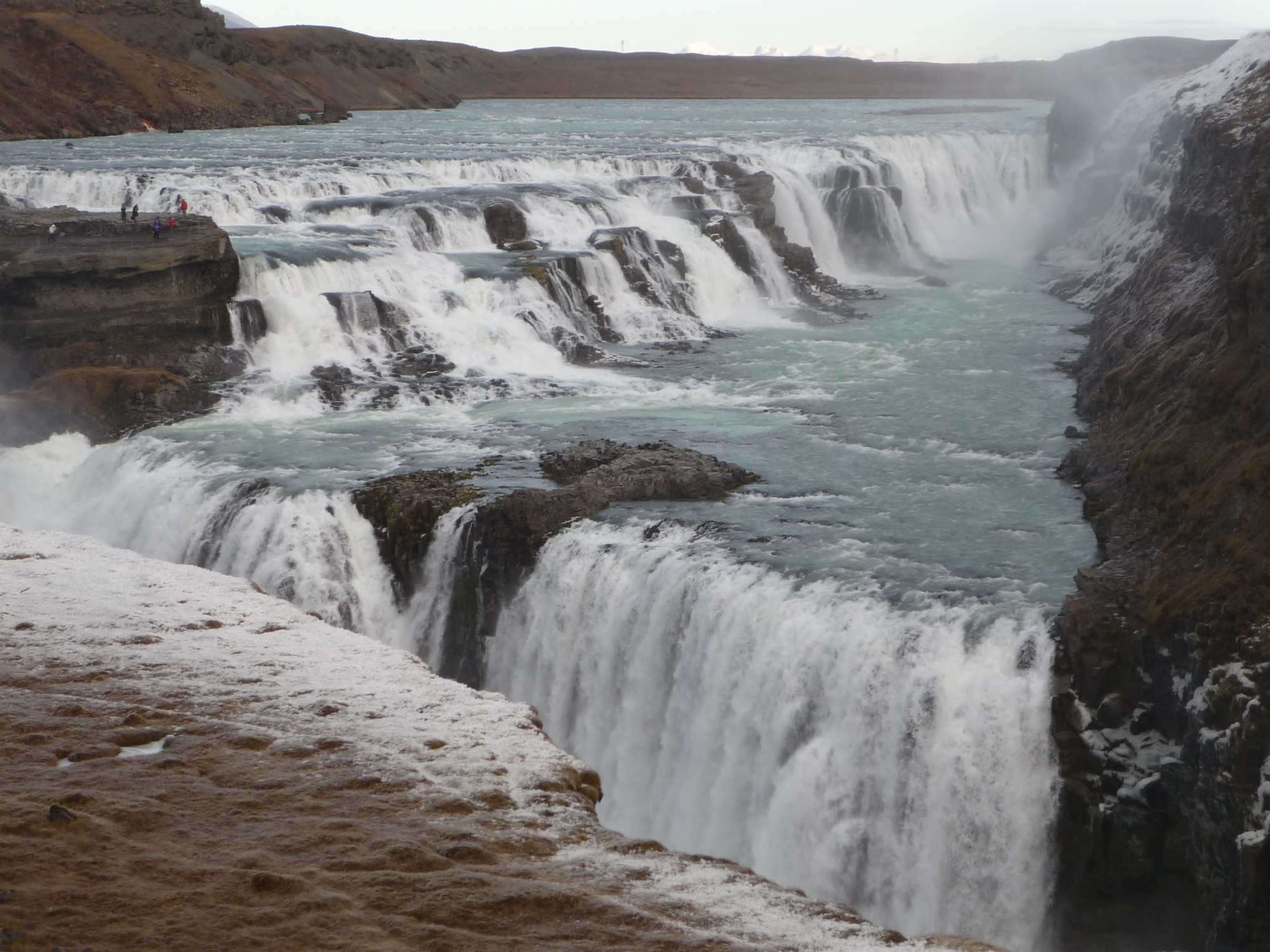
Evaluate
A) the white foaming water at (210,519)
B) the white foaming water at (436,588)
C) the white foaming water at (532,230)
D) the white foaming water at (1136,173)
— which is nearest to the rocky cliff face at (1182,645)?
the white foaming water at (436,588)

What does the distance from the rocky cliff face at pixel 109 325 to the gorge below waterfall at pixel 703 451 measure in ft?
1.79

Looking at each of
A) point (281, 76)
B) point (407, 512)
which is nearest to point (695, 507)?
point (407, 512)

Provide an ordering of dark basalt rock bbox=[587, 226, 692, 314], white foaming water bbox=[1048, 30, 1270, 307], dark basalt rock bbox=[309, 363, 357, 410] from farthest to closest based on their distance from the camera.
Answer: dark basalt rock bbox=[587, 226, 692, 314] → white foaming water bbox=[1048, 30, 1270, 307] → dark basalt rock bbox=[309, 363, 357, 410]

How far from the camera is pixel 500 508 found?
1650 cm

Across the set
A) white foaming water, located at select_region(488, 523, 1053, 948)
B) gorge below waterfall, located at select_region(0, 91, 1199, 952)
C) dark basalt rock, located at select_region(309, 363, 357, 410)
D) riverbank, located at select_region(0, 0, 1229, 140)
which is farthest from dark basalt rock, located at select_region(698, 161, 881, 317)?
white foaming water, located at select_region(488, 523, 1053, 948)

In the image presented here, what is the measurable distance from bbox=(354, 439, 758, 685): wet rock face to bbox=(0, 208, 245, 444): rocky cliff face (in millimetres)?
6278

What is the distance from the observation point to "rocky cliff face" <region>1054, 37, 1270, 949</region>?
10.7 m

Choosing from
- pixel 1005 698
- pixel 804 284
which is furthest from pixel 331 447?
pixel 804 284

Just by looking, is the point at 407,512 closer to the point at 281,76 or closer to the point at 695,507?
the point at 695,507

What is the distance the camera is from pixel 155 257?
77.3 ft

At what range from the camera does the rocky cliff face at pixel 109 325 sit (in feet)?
71.5

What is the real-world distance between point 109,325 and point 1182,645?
18281 millimetres

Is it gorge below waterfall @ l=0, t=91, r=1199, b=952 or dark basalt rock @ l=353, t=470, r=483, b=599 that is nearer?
gorge below waterfall @ l=0, t=91, r=1199, b=952

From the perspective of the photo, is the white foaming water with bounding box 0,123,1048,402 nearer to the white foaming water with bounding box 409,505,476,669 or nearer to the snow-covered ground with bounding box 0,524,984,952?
the white foaming water with bounding box 409,505,476,669
